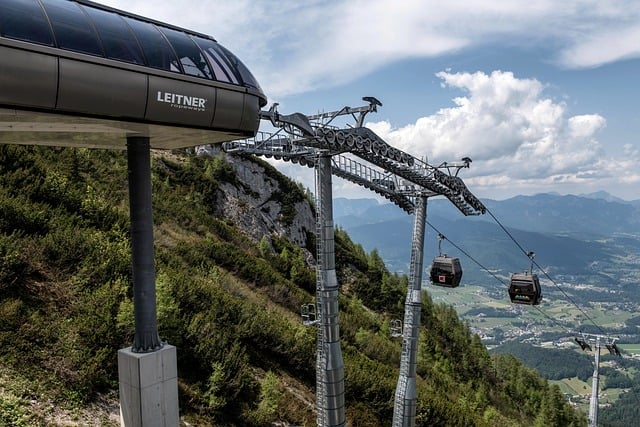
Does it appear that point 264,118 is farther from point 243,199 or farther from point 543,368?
point 543,368

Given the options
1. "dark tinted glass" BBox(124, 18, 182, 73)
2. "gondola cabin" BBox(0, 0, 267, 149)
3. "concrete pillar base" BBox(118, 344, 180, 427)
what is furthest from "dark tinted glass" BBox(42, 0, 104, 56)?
"concrete pillar base" BBox(118, 344, 180, 427)

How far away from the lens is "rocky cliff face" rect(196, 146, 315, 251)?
4244 centimetres

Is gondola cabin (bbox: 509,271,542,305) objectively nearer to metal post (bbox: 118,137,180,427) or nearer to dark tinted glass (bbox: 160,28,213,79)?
metal post (bbox: 118,137,180,427)

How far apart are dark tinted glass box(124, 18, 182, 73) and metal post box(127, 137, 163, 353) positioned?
196 cm

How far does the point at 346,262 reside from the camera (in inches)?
1989

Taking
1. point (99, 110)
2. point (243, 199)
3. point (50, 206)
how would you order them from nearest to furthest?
1. point (99, 110)
2. point (50, 206)
3. point (243, 199)

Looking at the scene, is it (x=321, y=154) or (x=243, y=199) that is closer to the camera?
(x=321, y=154)

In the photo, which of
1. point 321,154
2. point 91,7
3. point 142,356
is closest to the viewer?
point 91,7

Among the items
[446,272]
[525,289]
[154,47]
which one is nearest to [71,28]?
[154,47]

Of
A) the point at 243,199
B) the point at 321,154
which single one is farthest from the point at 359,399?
the point at 243,199

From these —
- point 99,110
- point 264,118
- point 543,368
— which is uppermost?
point 264,118

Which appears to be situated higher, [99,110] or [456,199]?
[99,110]

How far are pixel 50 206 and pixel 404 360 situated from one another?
15.3 m

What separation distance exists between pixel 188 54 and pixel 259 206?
134 feet
